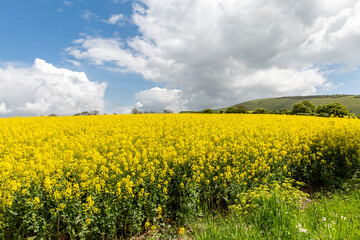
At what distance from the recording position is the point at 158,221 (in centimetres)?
536

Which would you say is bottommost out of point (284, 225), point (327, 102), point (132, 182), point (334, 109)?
point (284, 225)

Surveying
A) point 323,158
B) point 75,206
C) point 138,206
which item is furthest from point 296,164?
point 75,206

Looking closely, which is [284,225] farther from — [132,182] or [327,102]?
[327,102]

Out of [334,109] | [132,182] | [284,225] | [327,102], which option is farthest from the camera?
[327,102]

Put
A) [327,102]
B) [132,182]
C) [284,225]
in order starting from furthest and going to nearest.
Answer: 1. [327,102]
2. [132,182]
3. [284,225]

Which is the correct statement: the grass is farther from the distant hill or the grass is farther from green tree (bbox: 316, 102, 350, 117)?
the distant hill

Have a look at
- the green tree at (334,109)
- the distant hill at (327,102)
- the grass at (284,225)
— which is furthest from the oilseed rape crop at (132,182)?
the distant hill at (327,102)

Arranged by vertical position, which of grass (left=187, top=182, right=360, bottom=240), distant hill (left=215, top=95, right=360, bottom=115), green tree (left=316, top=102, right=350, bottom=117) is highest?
distant hill (left=215, top=95, right=360, bottom=115)

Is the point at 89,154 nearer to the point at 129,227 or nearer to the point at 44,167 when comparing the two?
the point at 44,167

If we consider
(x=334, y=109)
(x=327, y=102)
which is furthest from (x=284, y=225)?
(x=327, y=102)

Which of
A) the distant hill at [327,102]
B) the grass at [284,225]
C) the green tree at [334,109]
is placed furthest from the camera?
the distant hill at [327,102]

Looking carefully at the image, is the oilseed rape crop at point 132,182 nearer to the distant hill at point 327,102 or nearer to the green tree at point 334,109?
the green tree at point 334,109

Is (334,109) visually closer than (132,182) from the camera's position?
No

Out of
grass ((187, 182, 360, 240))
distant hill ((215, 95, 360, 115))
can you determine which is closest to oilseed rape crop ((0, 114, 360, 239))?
grass ((187, 182, 360, 240))
